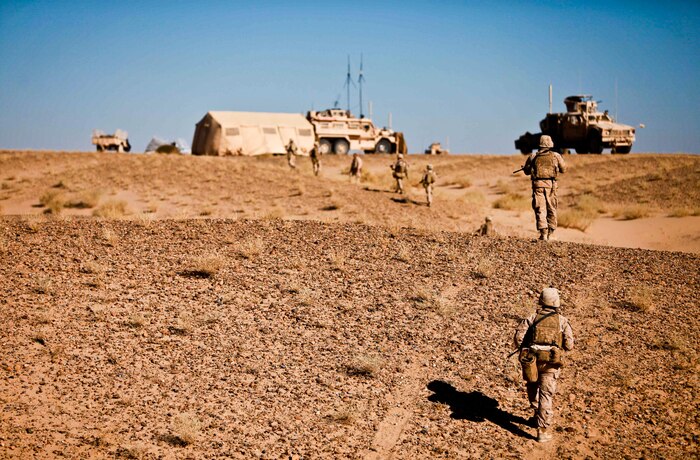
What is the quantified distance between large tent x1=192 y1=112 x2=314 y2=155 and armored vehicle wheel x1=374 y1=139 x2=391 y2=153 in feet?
14.3

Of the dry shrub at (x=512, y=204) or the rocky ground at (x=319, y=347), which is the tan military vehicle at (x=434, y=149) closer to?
the dry shrub at (x=512, y=204)

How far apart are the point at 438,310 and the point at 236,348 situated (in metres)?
3.25

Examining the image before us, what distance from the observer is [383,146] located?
42406 mm

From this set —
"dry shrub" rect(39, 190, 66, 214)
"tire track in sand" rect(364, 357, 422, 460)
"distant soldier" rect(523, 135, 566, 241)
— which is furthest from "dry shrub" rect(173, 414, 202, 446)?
"dry shrub" rect(39, 190, 66, 214)

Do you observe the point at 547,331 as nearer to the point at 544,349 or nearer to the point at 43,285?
the point at 544,349

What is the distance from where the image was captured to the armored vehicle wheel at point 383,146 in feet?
139

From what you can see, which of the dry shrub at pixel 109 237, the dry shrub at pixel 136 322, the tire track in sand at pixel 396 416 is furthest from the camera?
the dry shrub at pixel 109 237

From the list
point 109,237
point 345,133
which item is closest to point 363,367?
point 109,237

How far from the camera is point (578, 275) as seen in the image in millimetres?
12289

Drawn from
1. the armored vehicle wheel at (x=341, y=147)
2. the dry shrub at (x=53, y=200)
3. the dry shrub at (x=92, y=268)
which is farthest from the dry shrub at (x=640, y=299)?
the armored vehicle wheel at (x=341, y=147)

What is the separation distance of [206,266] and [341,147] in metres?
30.4

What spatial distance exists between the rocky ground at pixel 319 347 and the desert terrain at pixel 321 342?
3 cm

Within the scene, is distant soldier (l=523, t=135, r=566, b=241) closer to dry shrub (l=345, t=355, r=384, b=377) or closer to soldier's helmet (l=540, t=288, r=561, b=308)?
A: dry shrub (l=345, t=355, r=384, b=377)

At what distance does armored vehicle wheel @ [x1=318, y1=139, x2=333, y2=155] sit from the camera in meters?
40.5
